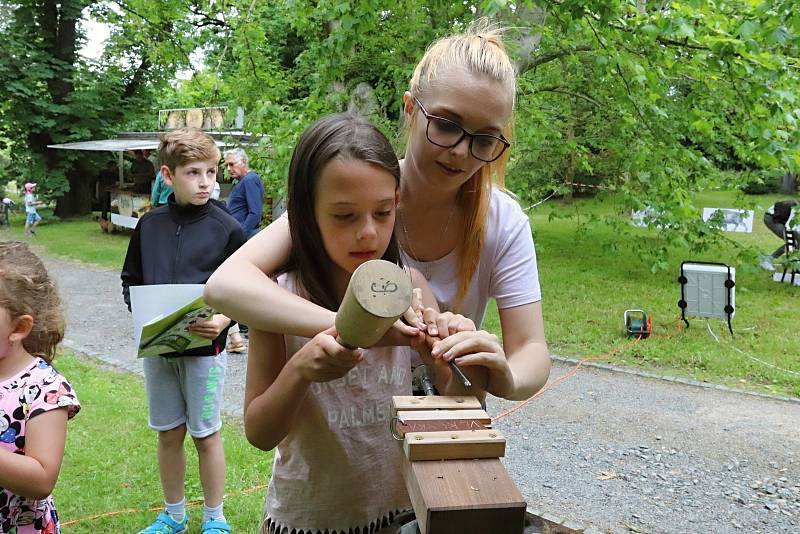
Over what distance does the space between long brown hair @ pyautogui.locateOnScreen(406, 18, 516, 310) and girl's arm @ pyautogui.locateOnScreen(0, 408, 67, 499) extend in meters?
1.23

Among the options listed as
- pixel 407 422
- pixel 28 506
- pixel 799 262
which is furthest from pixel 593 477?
pixel 799 262

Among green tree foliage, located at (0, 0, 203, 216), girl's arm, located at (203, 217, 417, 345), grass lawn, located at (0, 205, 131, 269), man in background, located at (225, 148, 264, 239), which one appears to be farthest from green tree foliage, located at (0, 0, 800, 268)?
green tree foliage, located at (0, 0, 203, 216)

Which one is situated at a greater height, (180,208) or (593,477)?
(180,208)

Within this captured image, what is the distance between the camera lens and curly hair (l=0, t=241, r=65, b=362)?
6.46 feet

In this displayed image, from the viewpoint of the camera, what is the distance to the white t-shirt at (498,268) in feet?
5.49

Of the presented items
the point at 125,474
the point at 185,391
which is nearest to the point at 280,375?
the point at 185,391

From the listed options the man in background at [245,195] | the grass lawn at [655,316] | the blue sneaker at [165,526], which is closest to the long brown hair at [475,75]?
the blue sneaker at [165,526]

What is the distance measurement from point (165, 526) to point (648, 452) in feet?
11.5

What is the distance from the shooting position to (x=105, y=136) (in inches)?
811

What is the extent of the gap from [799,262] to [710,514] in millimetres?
4873

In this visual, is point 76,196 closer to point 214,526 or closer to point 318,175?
point 214,526

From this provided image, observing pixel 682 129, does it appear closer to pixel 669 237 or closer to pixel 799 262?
pixel 669 237

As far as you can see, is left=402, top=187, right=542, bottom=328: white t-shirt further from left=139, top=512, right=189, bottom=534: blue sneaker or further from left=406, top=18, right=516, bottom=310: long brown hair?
left=139, top=512, right=189, bottom=534: blue sneaker

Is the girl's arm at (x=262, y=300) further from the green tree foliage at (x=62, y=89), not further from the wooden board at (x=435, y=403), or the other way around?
the green tree foliage at (x=62, y=89)
